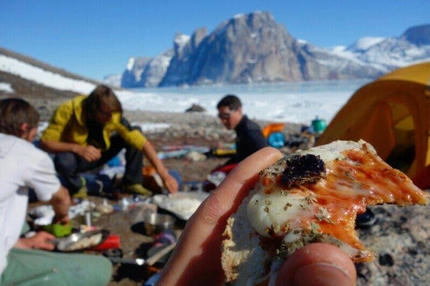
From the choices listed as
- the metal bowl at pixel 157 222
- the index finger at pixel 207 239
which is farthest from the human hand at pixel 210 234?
the metal bowl at pixel 157 222

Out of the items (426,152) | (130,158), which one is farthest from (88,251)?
(426,152)

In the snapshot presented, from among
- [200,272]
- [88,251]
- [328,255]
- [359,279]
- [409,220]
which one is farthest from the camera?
[88,251]

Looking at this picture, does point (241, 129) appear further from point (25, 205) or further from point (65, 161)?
point (25, 205)

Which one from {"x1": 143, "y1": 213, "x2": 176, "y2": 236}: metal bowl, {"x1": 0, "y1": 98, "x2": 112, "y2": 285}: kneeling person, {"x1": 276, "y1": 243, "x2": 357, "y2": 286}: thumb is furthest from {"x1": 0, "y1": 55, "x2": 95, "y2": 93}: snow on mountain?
{"x1": 276, "y1": 243, "x2": 357, "y2": 286}: thumb

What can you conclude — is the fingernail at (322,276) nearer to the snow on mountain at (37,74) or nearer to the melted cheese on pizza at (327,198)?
the melted cheese on pizza at (327,198)

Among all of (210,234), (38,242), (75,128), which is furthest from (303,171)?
(75,128)

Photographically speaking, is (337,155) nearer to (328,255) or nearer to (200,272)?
(328,255)
